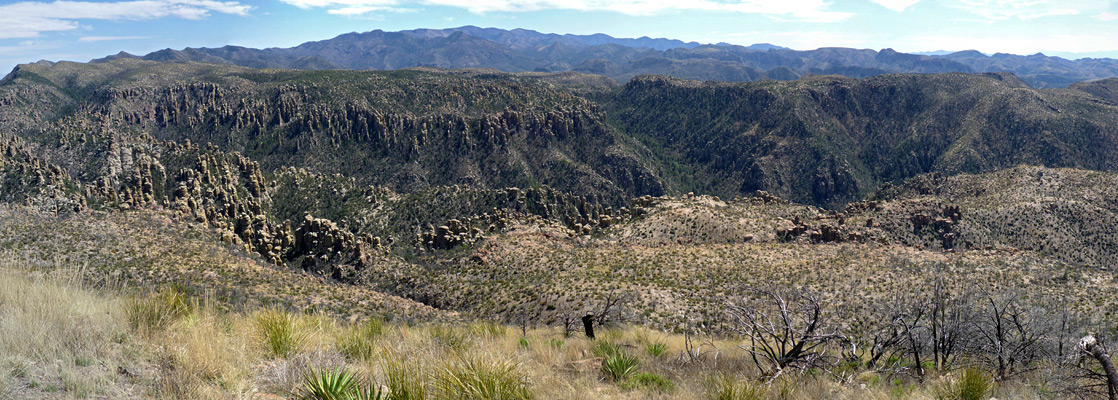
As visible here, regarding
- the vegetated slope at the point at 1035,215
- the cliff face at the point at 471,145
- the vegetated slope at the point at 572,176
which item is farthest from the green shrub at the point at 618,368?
the vegetated slope at the point at 1035,215

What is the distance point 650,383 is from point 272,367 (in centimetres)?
546

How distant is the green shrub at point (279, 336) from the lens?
6.91 meters

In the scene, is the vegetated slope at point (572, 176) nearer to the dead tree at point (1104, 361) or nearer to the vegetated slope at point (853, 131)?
the vegetated slope at point (853, 131)

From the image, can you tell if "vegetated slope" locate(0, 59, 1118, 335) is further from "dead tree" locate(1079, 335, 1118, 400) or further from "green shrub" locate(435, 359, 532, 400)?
"green shrub" locate(435, 359, 532, 400)

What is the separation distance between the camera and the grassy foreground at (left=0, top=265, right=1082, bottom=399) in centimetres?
494

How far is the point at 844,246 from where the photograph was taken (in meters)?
37.6

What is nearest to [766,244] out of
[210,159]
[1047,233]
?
[1047,233]

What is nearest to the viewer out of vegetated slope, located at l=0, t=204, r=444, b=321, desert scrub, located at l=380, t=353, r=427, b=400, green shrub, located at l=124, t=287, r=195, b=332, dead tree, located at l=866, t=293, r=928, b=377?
desert scrub, located at l=380, t=353, r=427, b=400

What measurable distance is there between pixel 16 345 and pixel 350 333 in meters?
3.91

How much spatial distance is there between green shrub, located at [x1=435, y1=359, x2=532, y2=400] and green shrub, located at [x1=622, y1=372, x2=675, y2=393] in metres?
2.47

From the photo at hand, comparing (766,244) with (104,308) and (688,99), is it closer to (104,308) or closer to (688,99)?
(104,308)

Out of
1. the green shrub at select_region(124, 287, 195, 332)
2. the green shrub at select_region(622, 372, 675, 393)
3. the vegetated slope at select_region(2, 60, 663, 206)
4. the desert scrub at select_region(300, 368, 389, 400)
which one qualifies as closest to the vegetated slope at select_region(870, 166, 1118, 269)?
the green shrub at select_region(622, 372, 675, 393)

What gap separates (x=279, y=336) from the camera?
7031 millimetres

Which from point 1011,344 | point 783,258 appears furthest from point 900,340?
point 783,258
